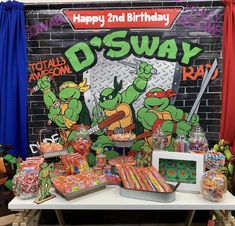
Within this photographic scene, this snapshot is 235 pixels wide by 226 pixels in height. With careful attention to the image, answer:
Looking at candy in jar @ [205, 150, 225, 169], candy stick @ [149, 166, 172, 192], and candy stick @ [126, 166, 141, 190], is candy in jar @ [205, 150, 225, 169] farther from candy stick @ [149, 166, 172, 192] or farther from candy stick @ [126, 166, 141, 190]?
candy stick @ [126, 166, 141, 190]

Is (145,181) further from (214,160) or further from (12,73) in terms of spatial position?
(12,73)

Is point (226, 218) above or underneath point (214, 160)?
underneath

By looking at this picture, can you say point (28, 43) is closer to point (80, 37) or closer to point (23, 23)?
point (23, 23)

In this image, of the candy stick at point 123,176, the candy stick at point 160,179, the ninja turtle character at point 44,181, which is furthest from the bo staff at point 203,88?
the ninja turtle character at point 44,181

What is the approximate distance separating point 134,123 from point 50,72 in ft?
2.84

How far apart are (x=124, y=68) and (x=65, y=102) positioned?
600mm

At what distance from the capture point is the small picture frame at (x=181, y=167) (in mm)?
1860

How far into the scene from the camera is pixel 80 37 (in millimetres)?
2455

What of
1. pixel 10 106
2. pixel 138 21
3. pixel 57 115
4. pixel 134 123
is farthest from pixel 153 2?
pixel 10 106

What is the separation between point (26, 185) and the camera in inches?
68.9

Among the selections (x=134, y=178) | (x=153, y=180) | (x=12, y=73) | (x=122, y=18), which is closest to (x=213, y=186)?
(x=153, y=180)

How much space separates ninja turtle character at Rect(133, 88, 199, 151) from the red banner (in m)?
0.58

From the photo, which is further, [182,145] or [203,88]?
[203,88]

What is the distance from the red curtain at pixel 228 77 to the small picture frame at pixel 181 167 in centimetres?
67
